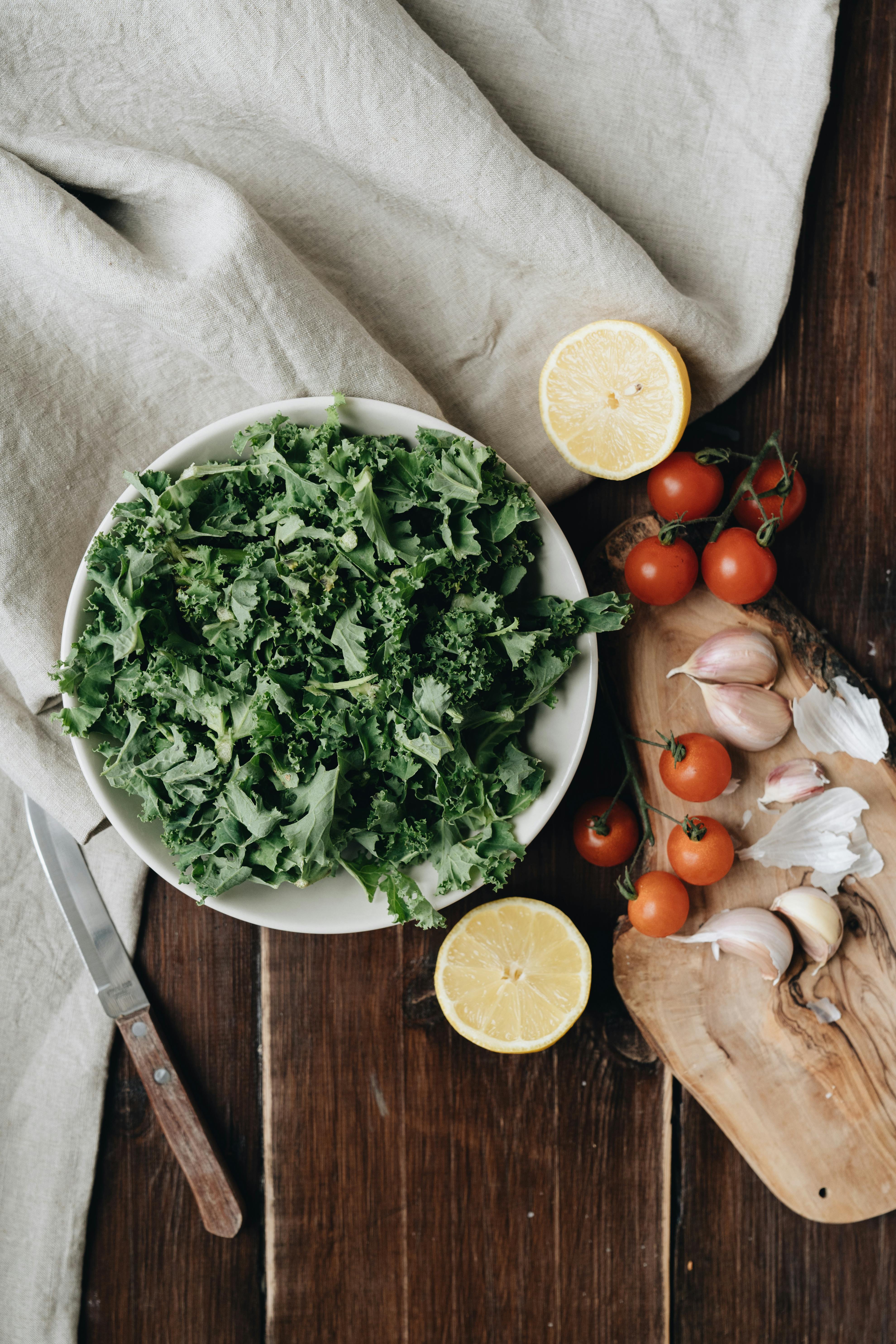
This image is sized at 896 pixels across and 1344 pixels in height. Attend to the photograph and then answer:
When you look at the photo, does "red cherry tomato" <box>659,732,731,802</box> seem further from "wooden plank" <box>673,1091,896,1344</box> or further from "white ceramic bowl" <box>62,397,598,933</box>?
"wooden plank" <box>673,1091,896,1344</box>

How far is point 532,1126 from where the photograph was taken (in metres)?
1.96

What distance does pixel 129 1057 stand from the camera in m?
1.96

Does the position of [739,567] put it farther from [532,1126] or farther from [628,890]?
[532,1126]

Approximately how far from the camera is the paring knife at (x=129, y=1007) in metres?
1.87

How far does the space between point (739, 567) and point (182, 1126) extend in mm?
1580

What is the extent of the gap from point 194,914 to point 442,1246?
2.88 feet

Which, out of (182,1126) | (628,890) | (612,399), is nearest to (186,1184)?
(182,1126)

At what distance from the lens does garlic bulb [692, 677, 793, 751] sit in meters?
1.79

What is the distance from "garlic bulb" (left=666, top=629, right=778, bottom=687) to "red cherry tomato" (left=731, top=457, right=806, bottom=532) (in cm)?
22

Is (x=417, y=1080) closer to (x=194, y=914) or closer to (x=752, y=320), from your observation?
(x=194, y=914)

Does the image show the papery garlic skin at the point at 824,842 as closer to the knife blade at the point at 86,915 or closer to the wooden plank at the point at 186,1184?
the wooden plank at the point at 186,1184

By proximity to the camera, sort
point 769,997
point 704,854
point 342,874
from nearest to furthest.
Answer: point 342,874 < point 704,854 < point 769,997

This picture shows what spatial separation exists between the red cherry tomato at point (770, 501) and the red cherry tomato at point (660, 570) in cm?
16

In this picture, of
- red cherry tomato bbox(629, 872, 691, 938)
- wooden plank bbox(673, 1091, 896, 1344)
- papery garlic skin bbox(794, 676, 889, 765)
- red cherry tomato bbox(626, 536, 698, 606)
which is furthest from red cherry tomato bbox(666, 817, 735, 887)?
wooden plank bbox(673, 1091, 896, 1344)
